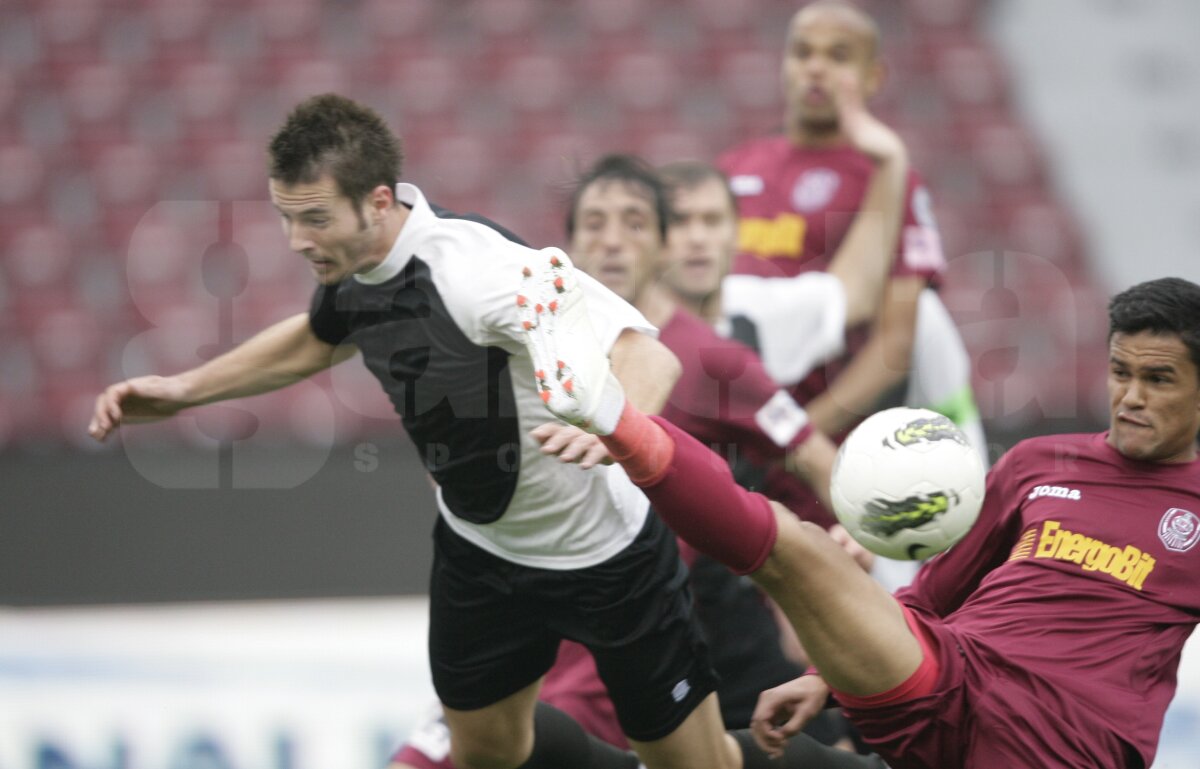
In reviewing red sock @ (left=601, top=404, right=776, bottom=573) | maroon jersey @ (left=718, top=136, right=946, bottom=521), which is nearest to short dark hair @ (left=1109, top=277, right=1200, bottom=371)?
red sock @ (left=601, top=404, right=776, bottom=573)

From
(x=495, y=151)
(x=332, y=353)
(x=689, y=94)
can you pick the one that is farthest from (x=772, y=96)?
(x=332, y=353)

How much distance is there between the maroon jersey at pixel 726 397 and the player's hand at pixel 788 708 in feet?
3.42

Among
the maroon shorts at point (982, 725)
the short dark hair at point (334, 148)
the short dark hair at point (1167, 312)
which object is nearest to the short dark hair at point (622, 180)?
the short dark hair at point (334, 148)

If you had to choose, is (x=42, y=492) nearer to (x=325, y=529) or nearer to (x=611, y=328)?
(x=325, y=529)

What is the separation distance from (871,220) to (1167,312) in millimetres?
2360

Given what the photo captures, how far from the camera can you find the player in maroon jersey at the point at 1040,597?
2.96 m

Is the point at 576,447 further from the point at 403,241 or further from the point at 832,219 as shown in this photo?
the point at 832,219

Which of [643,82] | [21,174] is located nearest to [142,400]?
[21,174]

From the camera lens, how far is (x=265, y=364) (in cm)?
379

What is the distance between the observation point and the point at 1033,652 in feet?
10.6

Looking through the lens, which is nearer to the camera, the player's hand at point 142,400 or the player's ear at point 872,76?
the player's hand at point 142,400

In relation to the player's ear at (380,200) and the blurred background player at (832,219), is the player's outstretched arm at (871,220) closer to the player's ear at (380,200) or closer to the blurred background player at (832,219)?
the blurred background player at (832,219)

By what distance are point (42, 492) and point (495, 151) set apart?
4.59 m

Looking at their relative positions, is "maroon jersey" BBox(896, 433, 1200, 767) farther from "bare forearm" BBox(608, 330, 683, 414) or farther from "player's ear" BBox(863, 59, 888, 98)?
"player's ear" BBox(863, 59, 888, 98)
